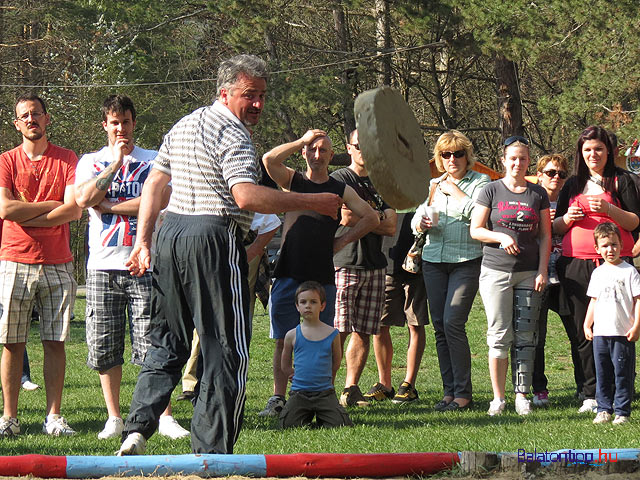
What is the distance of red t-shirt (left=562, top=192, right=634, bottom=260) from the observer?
730 centimetres

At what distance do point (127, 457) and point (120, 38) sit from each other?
A: 92.2ft

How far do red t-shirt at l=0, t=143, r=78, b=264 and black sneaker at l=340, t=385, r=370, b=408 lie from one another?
2.57m

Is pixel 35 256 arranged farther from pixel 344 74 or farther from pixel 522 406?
pixel 344 74

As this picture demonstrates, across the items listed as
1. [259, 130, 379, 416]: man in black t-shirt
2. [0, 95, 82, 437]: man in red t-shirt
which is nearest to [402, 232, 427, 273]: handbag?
[259, 130, 379, 416]: man in black t-shirt

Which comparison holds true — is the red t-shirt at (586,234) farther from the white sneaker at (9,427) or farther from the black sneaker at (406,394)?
the white sneaker at (9,427)

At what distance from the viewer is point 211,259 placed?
4750 millimetres

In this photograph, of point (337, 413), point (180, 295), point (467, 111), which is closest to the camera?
point (180, 295)

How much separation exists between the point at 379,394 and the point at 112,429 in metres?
2.66

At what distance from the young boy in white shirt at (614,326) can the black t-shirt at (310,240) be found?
2.01 m

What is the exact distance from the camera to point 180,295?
4.88 m

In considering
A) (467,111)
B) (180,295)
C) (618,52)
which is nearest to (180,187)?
(180,295)

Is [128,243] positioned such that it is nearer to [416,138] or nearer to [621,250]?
[416,138]

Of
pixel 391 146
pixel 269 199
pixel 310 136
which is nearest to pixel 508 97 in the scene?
pixel 310 136

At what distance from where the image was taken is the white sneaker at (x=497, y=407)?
7.18 m
